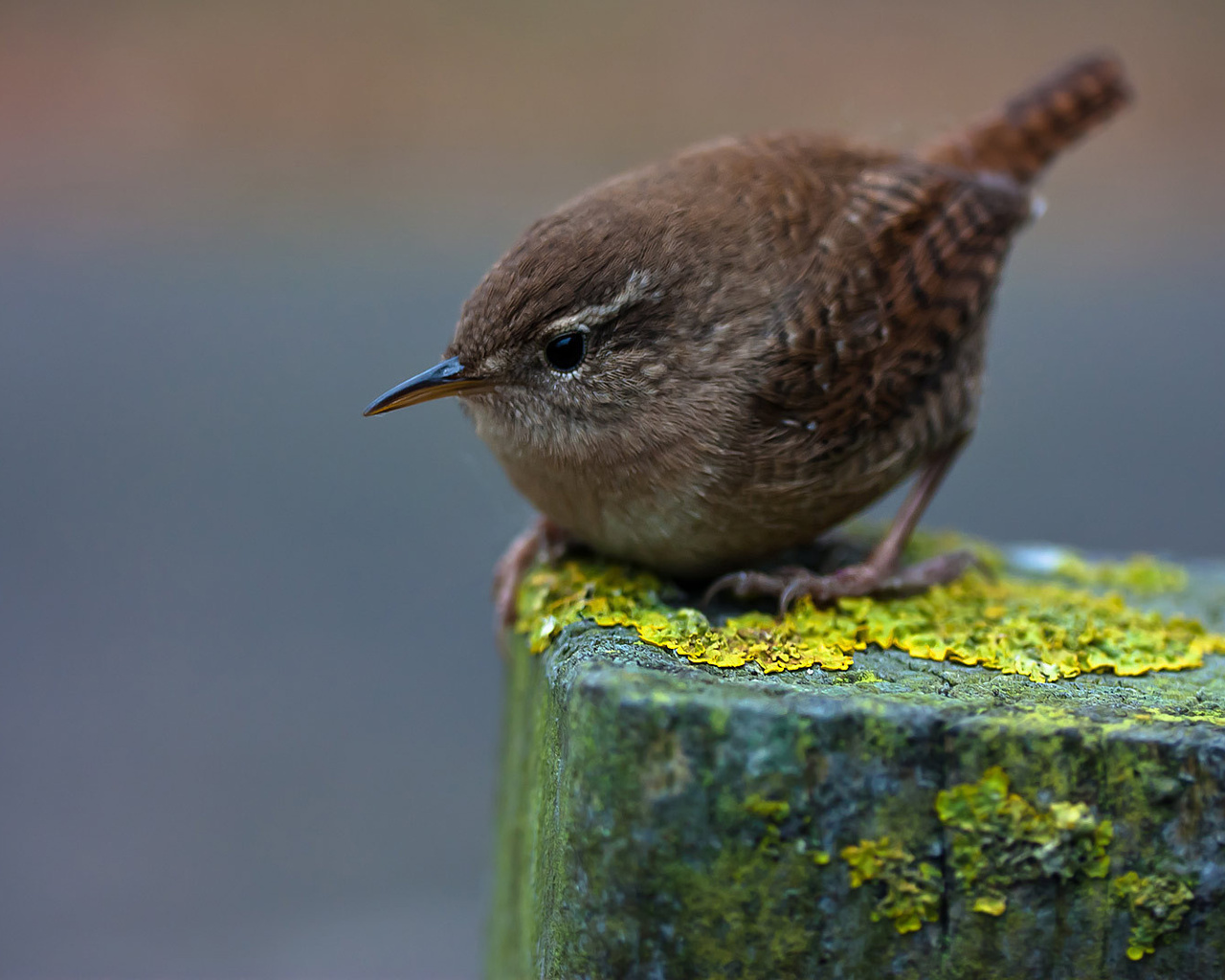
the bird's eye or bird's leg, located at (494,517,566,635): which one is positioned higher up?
the bird's eye

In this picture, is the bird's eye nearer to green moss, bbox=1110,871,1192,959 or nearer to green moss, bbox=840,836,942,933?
green moss, bbox=840,836,942,933

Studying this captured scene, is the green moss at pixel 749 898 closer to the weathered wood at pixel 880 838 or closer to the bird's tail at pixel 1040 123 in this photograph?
the weathered wood at pixel 880 838

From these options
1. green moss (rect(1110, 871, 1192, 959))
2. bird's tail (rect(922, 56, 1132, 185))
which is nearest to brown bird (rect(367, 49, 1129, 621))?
bird's tail (rect(922, 56, 1132, 185))

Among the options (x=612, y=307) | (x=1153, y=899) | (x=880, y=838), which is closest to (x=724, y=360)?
(x=612, y=307)

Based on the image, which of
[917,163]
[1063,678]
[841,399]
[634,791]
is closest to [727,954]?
[634,791]

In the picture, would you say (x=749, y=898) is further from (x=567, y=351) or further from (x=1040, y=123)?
(x=1040, y=123)
